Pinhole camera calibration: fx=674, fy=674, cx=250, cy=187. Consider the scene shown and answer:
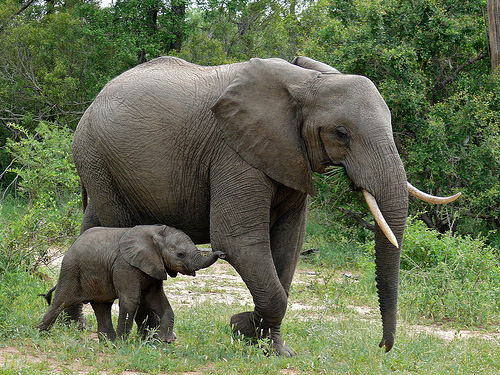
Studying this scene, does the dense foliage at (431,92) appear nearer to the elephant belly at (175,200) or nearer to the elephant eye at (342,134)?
the elephant belly at (175,200)

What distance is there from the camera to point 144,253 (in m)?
5.17

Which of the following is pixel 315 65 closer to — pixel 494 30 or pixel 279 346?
pixel 279 346

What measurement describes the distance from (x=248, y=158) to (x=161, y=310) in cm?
145

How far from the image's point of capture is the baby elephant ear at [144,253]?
5180mm

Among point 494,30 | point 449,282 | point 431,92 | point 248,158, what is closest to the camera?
point 248,158

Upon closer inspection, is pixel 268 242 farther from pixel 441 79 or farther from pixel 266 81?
pixel 441 79

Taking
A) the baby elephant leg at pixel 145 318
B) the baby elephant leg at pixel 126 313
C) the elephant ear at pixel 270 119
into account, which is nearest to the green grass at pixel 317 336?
the baby elephant leg at pixel 126 313

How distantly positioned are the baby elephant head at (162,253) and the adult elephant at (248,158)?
0.72ft

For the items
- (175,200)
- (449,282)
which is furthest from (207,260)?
(449,282)

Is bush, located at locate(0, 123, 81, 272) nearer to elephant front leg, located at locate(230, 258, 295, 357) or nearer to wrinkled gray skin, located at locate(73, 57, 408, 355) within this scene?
wrinkled gray skin, located at locate(73, 57, 408, 355)

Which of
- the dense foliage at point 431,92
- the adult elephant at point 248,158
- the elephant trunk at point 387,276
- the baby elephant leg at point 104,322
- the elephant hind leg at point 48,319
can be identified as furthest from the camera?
the dense foliage at point 431,92

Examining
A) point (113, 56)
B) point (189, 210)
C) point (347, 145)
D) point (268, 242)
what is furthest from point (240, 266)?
point (113, 56)

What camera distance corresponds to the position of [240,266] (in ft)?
17.0

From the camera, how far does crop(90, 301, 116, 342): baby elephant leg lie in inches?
215
